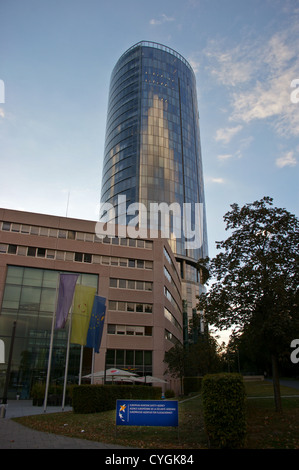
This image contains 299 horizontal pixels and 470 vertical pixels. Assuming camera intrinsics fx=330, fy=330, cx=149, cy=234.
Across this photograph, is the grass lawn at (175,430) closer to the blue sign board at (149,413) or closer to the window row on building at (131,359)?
the blue sign board at (149,413)

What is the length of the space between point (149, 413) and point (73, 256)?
30.7m

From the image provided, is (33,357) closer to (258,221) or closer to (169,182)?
(258,221)

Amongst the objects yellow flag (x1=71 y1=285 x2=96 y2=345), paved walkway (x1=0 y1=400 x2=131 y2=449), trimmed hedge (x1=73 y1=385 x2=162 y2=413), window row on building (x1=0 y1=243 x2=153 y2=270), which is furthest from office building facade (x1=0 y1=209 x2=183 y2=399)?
paved walkway (x1=0 y1=400 x2=131 y2=449)

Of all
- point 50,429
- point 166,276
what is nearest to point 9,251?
point 166,276

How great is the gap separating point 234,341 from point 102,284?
79.2 ft

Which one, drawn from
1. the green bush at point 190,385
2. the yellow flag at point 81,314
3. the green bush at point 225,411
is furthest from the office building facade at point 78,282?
the green bush at point 225,411

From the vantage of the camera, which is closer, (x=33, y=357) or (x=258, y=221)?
(x=258, y=221)

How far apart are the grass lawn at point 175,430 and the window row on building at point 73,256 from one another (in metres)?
24.2

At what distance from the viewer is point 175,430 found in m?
12.8

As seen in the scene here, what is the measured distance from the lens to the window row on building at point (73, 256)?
38.1 metres

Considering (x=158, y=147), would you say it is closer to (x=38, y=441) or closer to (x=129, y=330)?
(x=129, y=330)

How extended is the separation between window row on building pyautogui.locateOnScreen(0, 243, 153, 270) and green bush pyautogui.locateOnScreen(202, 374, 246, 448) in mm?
31781

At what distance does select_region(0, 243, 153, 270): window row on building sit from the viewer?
38112mm
